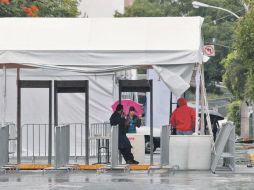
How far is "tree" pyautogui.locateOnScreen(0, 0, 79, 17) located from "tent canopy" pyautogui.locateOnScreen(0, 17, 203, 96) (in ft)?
17.9

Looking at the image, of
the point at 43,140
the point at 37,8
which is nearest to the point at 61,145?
the point at 43,140

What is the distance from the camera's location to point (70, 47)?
856 inches

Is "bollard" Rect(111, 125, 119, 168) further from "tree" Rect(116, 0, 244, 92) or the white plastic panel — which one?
Result: "tree" Rect(116, 0, 244, 92)

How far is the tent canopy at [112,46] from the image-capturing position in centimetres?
2141

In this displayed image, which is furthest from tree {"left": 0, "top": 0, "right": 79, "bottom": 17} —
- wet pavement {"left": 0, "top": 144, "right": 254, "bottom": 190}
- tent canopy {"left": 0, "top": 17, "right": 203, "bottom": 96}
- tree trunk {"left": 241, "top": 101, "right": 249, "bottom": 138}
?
tree trunk {"left": 241, "top": 101, "right": 249, "bottom": 138}

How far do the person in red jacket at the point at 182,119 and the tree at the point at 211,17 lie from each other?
44400 millimetres

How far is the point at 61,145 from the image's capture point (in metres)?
21.7

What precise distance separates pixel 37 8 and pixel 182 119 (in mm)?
13222

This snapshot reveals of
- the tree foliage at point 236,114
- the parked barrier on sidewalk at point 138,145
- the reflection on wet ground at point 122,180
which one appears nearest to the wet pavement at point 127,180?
the reflection on wet ground at point 122,180

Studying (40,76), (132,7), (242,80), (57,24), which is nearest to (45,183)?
(57,24)

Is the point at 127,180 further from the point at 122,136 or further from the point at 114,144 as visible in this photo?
the point at 122,136

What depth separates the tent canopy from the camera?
21406 mm

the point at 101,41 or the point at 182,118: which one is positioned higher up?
the point at 101,41

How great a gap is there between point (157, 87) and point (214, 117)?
240 centimetres
